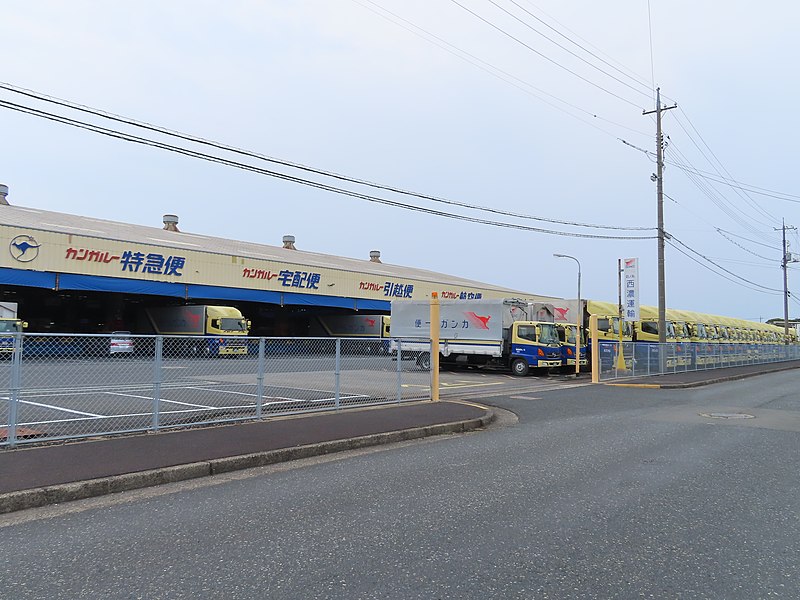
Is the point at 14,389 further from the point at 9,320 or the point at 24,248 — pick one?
the point at 24,248

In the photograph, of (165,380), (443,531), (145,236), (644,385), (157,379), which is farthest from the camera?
(145,236)

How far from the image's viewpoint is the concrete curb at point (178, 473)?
18.8 feet

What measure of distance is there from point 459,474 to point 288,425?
3.92m

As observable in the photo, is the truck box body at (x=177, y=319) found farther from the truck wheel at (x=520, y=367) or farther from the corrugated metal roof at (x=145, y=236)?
the truck wheel at (x=520, y=367)

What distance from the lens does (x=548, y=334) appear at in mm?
25688

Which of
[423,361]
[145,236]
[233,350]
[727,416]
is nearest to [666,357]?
[423,361]

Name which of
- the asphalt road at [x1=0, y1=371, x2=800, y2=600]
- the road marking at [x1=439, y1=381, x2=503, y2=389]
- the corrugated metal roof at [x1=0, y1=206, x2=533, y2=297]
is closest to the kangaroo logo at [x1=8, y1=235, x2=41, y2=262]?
the corrugated metal roof at [x1=0, y1=206, x2=533, y2=297]

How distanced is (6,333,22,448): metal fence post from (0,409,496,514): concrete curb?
233cm

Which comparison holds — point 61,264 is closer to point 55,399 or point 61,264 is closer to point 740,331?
point 55,399

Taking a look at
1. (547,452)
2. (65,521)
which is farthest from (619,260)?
(65,521)

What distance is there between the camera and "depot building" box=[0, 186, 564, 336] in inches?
1153

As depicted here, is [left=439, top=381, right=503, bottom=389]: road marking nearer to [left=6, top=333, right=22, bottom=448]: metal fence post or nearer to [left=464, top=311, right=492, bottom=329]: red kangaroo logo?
[left=464, top=311, right=492, bottom=329]: red kangaroo logo

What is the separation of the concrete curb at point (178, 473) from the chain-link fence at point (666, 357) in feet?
54.1

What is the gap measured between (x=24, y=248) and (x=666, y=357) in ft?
102
